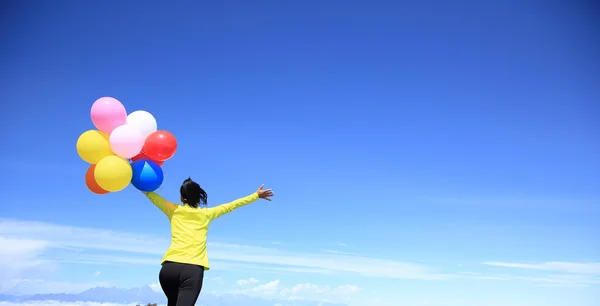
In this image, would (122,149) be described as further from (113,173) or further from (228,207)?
(228,207)

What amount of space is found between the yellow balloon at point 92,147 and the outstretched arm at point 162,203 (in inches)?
37.6

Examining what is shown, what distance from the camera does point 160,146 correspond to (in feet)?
23.1

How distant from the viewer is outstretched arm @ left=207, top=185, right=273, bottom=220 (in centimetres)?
629

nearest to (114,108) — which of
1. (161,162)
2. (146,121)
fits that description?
(146,121)

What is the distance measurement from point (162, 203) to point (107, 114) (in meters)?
1.76

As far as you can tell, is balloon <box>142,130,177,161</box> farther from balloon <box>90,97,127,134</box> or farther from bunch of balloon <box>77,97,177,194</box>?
balloon <box>90,97,127,134</box>

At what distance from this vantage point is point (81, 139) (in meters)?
7.02

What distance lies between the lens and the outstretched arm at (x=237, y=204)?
6.29 m

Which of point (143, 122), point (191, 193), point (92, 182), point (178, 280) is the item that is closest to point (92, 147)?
point (92, 182)

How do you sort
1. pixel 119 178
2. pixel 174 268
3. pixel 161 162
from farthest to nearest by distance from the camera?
pixel 161 162 → pixel 119 178 → pixel 174 268

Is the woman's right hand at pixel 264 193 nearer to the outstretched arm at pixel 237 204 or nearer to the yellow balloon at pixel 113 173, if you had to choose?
the outstretched arm at pixel 237 204

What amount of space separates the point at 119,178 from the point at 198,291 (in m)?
1.92

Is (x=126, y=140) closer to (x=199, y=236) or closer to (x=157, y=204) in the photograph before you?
(x=157, y=204)

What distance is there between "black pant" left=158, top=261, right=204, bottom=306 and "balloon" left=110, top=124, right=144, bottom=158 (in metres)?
1.83
